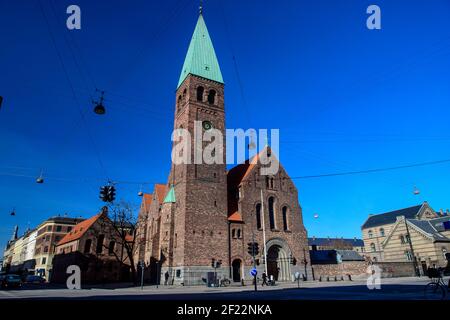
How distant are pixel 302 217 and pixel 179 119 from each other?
71.1 feet

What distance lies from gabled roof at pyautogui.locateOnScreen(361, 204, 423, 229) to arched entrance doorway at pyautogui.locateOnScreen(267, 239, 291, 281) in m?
39.7

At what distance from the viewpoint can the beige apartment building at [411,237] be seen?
4978 cm

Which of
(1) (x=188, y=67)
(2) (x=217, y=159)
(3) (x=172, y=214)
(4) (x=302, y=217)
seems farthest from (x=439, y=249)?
(1) (x=188, y=67)

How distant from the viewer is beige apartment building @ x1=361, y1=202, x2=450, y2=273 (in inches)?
1960

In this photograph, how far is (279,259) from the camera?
39062mm

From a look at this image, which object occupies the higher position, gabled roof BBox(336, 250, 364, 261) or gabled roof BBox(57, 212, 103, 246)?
gabled roof BBox(57, 212, 103, 246)

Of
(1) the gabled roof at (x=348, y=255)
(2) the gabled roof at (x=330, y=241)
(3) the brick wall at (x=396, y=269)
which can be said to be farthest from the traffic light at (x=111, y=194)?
(2) the gabled roof at (x=330, y=241)

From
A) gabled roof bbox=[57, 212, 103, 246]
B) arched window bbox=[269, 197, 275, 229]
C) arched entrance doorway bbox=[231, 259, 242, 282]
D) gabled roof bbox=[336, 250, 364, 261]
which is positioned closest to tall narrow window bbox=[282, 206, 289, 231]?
arched window bbox=[269, 197, 275, 229]

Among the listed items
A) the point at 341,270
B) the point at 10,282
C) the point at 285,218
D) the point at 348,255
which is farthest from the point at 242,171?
the point at 10,282

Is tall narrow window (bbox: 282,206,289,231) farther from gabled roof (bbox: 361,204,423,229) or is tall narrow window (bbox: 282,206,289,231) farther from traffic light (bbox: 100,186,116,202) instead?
gabled roof (bbox: 361,204,423,229)

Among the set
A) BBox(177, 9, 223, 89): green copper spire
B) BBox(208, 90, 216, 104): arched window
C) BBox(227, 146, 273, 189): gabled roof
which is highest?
BBox(177, 9, 223, 89): green copper spire

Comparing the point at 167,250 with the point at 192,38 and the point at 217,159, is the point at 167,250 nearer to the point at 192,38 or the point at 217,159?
the point at 217,159

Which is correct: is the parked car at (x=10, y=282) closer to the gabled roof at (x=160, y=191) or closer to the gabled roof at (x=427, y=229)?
the gabled roof at (x=160, y=191)

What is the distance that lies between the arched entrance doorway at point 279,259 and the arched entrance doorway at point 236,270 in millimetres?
4266
